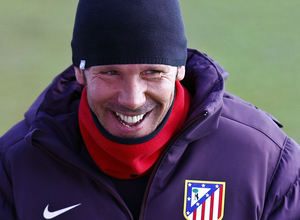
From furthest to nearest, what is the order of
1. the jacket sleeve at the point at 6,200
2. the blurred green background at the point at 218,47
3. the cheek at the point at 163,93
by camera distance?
the blurred green background at the point at 218,47
the jacket sleeve at the point at 6,200
the cheek at the point at 163,93

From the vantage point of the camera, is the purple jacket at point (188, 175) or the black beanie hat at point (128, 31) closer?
the black beanie hat at point (128, 31)

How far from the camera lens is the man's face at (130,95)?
162cm

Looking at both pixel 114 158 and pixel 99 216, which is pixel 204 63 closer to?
pixel 114 158

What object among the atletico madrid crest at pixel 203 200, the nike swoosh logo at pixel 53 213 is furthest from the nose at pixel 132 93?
the nike swoosh logo at pixel 53 213

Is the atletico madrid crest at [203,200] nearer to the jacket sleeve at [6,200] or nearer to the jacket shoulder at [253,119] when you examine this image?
the jacket shoulder at [253,119]

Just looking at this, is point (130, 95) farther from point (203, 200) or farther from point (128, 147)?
point (203, 200)

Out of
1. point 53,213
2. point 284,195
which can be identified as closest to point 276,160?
point 284,195

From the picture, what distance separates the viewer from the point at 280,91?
5473 mm

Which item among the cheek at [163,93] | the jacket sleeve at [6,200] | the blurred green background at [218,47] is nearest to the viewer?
the cheek at [163,93]

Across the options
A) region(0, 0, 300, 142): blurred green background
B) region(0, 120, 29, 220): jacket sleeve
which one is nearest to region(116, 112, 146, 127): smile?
region(0, 120, 29, 220): jacket sleeve

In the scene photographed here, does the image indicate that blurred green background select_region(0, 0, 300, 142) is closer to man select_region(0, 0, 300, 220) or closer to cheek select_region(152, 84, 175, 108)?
man select_region(0, 0, 300, 220)

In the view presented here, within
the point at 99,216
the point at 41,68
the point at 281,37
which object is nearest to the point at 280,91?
the point at 281,37

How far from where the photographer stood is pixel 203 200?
1777 millimetres

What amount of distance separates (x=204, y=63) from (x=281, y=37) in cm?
496
